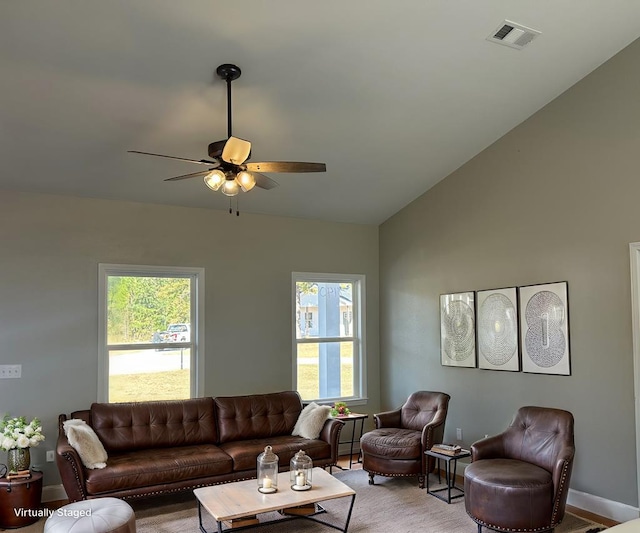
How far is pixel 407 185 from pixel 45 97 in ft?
11.6

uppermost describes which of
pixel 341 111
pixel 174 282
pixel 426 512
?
pixel 341 111

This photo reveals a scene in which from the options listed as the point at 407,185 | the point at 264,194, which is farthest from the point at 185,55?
the point at 407,185

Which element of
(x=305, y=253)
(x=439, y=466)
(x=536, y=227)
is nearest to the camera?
(x=536, y=227)

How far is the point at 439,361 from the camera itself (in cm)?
588

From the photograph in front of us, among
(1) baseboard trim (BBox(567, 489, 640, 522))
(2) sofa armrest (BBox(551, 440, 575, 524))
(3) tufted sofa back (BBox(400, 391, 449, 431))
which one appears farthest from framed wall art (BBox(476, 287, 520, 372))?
(2) sofa armrest (BBox(551, 440, 575, 524))

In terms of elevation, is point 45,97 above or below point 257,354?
above

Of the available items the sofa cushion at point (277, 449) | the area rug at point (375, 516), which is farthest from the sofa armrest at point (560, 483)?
the sofa cushion at point (277, 449)

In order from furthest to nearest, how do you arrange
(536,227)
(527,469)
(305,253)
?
1. (305,253)
2. (536,227)
3. (527,469)

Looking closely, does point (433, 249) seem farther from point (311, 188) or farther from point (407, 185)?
point (311, 188)

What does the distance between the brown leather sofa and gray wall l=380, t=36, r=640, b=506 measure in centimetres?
159

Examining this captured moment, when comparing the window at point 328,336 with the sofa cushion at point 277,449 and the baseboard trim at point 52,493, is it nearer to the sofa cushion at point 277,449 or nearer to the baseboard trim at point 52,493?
the sofa cushion at point 277,449

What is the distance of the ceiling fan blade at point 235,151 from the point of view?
3.30m

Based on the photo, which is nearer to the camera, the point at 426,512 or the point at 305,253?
the point at 426,512

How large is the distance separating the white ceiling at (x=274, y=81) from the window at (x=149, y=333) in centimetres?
80
